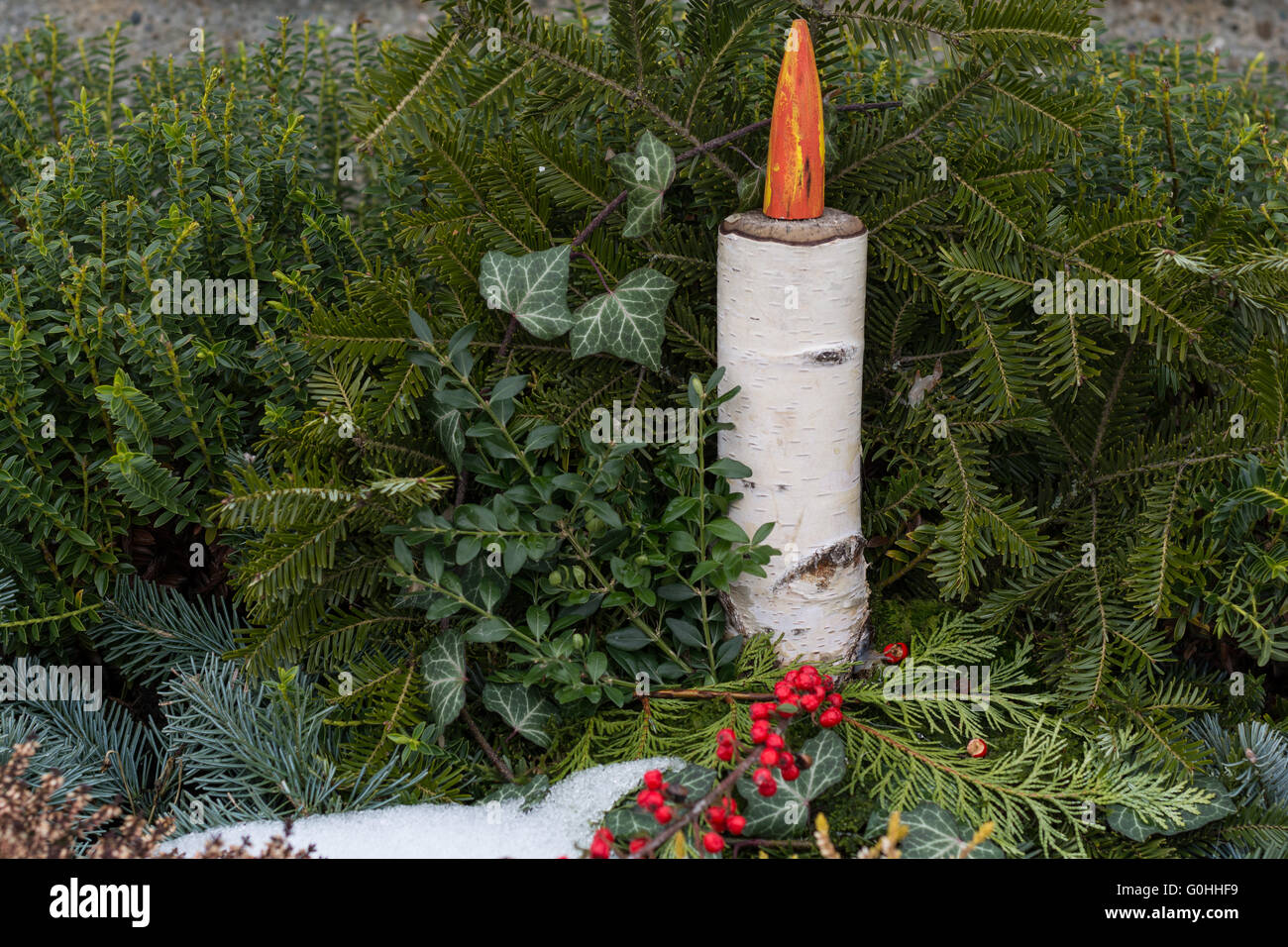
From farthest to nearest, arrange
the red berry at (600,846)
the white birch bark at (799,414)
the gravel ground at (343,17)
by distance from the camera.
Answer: the gravel ground at (343,17) → the white birch bark at (799,414) → the red berry at (600,846)

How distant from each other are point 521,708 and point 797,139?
2.88ft

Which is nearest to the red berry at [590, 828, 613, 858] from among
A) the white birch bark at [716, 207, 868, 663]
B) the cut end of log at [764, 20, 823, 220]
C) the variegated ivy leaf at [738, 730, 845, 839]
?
the variegated ivy leaf at [738, 730, 845, 839]

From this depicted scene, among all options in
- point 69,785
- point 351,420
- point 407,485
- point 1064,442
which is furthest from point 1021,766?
point 69,785

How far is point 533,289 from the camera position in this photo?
154 centimetres

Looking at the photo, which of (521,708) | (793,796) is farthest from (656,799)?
(521,708)

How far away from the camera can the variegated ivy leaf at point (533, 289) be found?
5.02ft

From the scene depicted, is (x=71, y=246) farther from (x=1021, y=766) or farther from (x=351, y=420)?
(x=1021, y=766)

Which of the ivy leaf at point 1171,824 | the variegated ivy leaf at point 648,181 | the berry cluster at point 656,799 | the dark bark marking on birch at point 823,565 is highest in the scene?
the variegated ivy leaf at point 648,181

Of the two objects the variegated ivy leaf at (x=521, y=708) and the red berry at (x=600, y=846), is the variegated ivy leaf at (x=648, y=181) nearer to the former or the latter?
the variegated ivy leaf at (x=521, y=708)

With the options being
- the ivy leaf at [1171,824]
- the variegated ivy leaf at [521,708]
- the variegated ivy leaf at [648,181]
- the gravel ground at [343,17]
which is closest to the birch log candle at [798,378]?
the variegated ivy leaf at [648,181]

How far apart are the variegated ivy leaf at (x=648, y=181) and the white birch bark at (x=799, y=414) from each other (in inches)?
4.2

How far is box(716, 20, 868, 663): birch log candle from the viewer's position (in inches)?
58.3

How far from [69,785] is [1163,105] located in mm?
2122

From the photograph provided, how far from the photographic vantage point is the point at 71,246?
180cm
